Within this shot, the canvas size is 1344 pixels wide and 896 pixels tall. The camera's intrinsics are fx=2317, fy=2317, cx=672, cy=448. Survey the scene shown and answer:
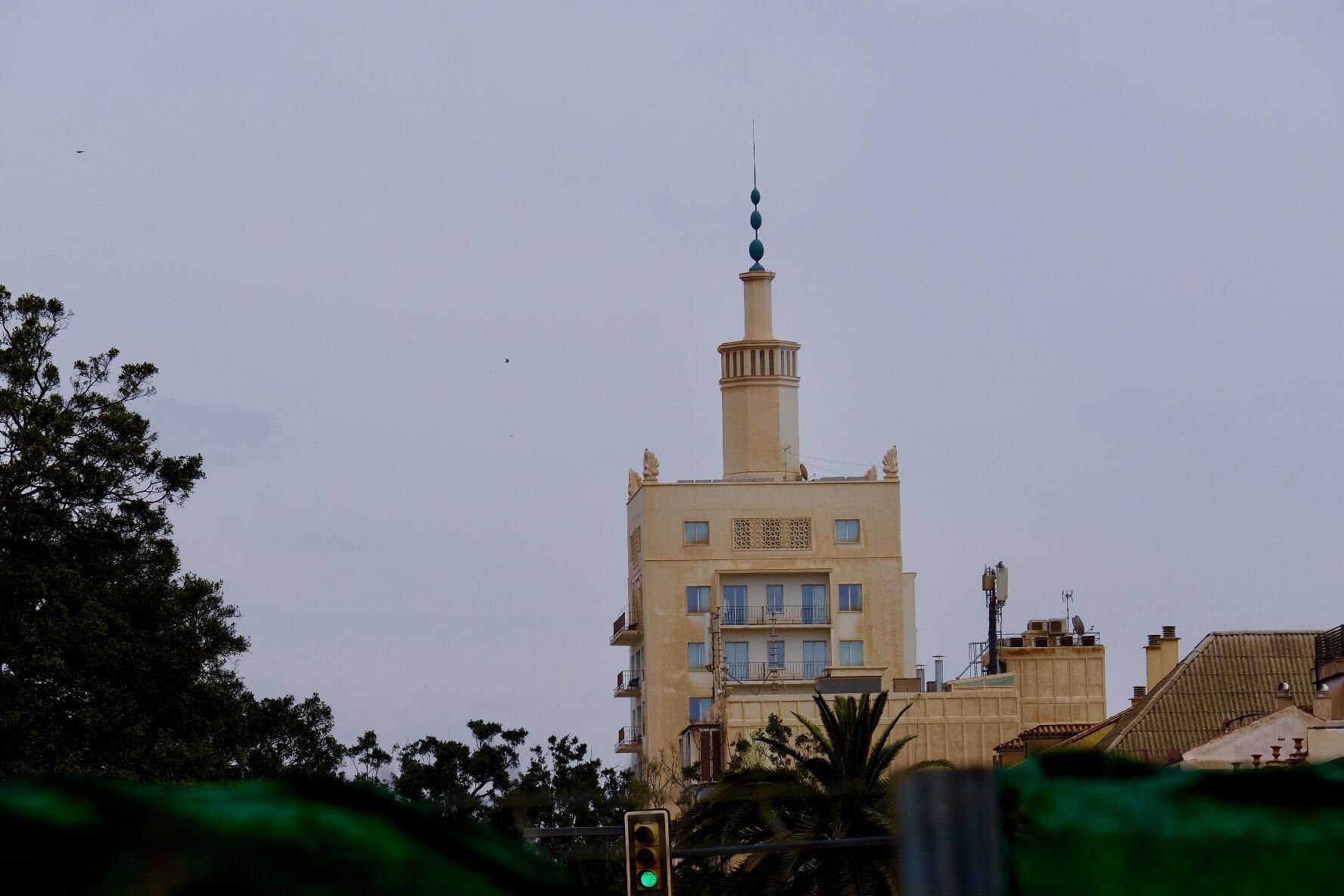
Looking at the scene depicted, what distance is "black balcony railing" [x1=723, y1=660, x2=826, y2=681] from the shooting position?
91.4 metres

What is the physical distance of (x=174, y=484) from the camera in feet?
138

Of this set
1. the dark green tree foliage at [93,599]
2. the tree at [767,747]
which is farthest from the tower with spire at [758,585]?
the dark green tree foliage at [93,599]

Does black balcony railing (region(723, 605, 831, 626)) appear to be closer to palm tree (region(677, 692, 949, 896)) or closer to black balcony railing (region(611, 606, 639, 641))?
black balcony railing (region(611, 606, 639, 641))

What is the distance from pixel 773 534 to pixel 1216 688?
4356 centimetres

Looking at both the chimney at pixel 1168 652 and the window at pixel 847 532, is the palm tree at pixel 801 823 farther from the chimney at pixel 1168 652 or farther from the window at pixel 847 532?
the window at pixel 847 532

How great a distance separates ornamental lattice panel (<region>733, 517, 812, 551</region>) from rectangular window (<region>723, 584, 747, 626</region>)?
1646mm

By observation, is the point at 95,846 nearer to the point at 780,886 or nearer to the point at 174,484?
the point at 780,886

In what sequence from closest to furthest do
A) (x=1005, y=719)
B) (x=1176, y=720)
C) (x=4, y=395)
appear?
(x=4, y=395) → (x=1176, y=720) → (x=1005, y=719)

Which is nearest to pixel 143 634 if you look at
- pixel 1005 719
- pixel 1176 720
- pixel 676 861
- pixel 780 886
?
pixel 676 861

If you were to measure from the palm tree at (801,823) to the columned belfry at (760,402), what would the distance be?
205 ft

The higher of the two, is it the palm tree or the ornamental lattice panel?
the ornamental lattice panel

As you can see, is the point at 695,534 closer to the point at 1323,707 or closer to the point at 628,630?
the point at 628,630

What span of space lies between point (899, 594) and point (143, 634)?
57.3 m

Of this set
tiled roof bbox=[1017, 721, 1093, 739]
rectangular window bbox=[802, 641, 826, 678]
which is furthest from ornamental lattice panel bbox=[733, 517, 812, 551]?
tiled roof bbox=[1017, 721, 1093, 739]
